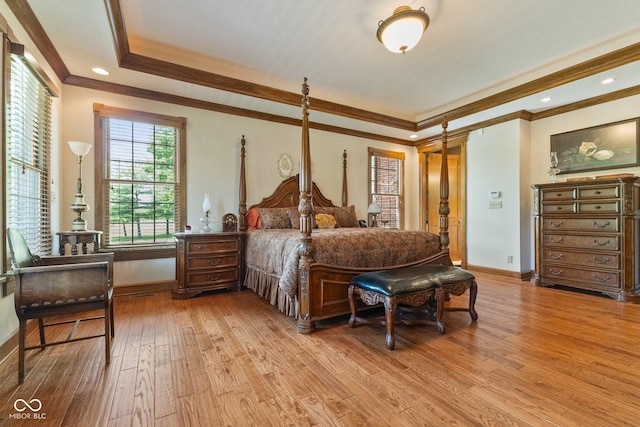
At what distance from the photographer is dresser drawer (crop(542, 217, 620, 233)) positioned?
3483 millimetres

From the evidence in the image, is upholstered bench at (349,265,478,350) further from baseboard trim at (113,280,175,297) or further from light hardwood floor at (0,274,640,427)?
baseboard trim at (113,280,175,297)

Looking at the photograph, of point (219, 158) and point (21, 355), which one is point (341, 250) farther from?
point (219, 158)

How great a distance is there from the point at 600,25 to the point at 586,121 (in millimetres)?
1720

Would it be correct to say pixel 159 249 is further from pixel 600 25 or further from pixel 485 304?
pixel 600 25

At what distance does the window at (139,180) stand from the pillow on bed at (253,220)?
89cm

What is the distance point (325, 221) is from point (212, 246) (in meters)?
1.65

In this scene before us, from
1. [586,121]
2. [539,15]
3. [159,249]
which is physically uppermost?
[539,15]

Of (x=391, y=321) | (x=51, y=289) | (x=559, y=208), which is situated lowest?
(x=391, y=321)

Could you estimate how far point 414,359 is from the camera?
2.02 metres

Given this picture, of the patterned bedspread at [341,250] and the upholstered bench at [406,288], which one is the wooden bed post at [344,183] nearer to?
the patterned bedspread at [341,250]

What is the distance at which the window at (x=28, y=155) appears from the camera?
7.11ft

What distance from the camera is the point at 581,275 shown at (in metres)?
3.70

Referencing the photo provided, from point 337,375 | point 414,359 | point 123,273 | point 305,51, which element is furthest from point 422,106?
point 123,273

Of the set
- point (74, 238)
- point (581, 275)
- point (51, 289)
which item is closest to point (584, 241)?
point (581, 275)
